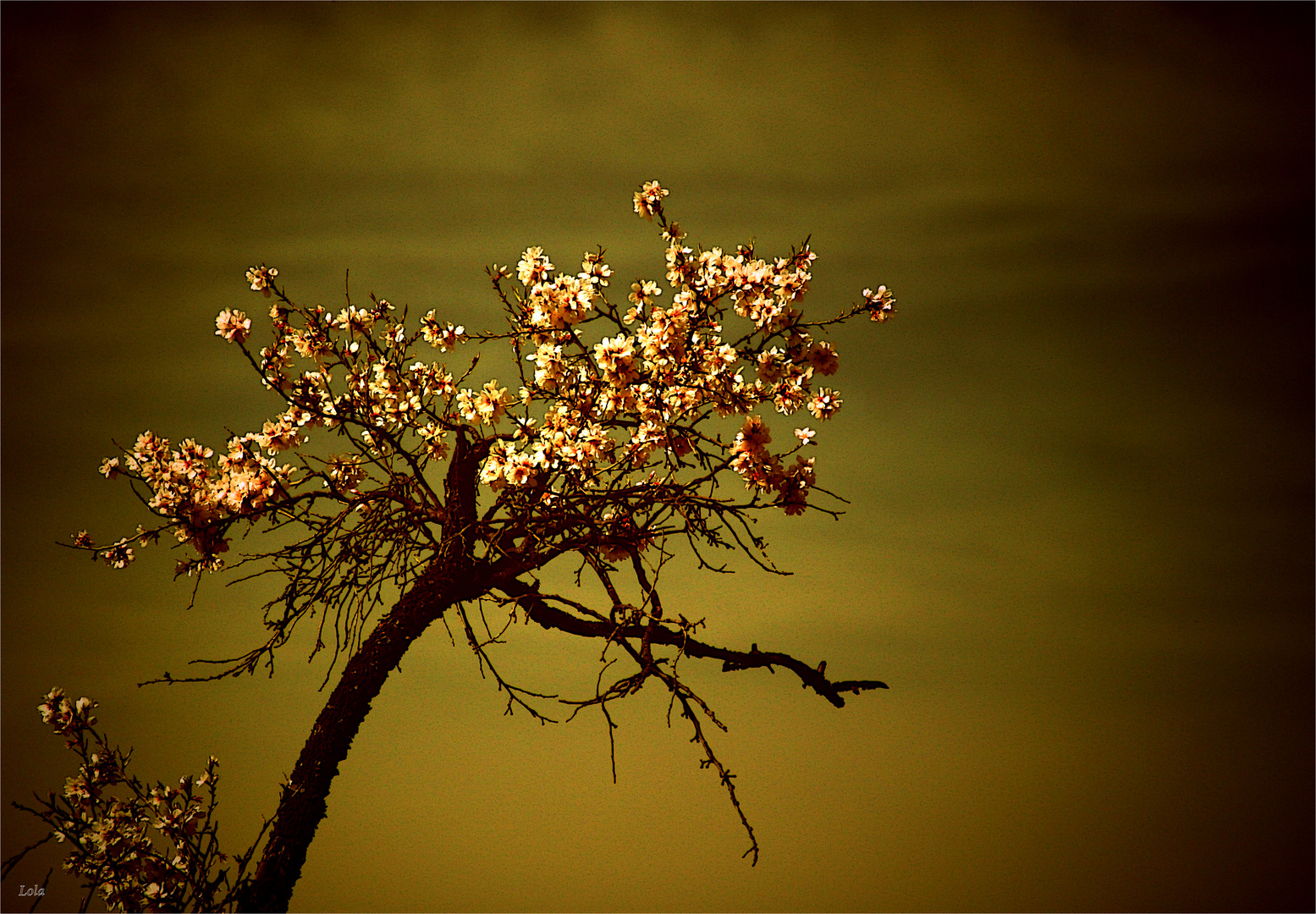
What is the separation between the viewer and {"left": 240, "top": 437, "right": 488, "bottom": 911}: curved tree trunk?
2.12 metres

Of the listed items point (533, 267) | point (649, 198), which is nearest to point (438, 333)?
A: point (533, 267)

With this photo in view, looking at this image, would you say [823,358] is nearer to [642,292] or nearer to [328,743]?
[642,292]

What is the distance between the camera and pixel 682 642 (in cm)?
223

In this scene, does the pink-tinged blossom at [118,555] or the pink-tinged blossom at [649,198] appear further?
the pink-tinged blossom at [649,198]

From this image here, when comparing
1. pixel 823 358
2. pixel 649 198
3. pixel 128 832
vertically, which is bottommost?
pixel 128 832

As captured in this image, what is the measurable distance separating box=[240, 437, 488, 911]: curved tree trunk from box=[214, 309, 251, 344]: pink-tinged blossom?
51cm

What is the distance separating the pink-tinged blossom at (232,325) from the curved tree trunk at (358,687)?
51 cm

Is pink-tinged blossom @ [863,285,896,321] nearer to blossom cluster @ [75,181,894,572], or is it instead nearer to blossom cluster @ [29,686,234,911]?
blossom cluster @ [75,181,894,572]

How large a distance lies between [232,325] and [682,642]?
115 centimetres

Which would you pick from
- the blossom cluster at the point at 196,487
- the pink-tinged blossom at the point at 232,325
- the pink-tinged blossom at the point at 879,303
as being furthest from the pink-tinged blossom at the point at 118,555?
the pink-tinged blossom at the point at 879,303

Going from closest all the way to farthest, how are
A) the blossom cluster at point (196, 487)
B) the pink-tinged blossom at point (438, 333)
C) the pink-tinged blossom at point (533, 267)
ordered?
the blossom cluster at point (196, 487) → the pink-tinged blossom at point (533, 267) → the pink-tinged blossom at point (438, 333)

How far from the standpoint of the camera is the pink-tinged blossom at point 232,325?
7.02ft

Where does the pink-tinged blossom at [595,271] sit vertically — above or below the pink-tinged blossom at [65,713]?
above

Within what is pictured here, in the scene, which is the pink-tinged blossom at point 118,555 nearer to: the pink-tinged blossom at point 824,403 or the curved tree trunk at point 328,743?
the curved tree trunk at point 328,743
